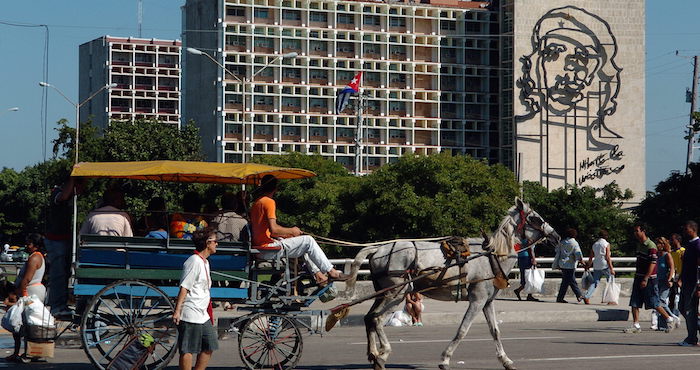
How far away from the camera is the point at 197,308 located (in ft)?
40.9

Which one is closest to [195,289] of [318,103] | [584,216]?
[584,216]

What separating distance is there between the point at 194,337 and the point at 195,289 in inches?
19.6

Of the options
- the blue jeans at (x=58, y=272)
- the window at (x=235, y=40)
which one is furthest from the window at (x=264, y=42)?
the blue jeans at (x=58, y=272)

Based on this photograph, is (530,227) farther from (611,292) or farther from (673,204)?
(673,204)

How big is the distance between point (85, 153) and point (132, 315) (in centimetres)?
5694

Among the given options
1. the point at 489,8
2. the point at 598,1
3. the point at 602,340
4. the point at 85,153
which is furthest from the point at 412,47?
the point at 602,340

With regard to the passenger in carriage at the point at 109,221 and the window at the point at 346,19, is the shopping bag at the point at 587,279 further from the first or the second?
the window at the point at 346,19

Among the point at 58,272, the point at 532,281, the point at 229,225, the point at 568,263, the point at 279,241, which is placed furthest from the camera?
the point at 532,281

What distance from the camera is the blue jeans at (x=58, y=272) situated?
15.1 m

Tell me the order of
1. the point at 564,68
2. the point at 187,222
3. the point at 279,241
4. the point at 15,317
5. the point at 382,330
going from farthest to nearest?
the point at 564,68 → the point at 187,222 → the point at 15,317 → the point at 382,330 → the point at 279,241

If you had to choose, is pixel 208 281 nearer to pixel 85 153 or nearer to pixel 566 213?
pixel 85 153

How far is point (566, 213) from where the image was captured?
266 ft

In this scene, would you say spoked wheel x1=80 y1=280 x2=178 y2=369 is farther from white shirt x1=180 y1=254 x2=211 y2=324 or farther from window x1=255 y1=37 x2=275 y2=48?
window x1=255 y1=37 x2=275 y2=48

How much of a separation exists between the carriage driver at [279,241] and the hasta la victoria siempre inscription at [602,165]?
362 feet
